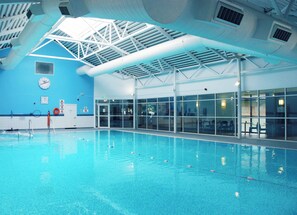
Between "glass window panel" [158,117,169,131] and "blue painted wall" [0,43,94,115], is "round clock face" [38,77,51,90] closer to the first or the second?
"blue painted wall" [0,43,94,115]

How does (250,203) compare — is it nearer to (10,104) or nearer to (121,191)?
(121,191)

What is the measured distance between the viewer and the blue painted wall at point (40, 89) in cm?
1778

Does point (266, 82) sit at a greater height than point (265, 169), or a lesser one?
greater

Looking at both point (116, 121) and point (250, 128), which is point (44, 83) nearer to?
point (116, 121)

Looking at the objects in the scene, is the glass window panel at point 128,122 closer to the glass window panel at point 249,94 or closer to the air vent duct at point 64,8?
the glass window panel at point 249,94

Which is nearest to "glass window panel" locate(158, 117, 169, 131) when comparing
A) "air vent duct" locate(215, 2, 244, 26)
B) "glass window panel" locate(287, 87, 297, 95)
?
"glass window panel" locate(287, 87, 297, 95)

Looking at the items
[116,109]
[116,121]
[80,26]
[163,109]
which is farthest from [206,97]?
[116,121]

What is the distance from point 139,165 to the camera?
7.32 metres

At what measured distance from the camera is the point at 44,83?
19.1 metres

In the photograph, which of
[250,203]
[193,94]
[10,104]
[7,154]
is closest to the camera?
[250,203]

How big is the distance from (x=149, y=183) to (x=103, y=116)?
16.8m

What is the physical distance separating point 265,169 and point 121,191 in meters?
4.18

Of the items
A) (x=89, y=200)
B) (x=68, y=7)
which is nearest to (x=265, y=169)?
(x=89, y=200)

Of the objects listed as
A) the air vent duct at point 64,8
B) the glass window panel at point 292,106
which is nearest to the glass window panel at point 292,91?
the glass window panel at point 292,106
